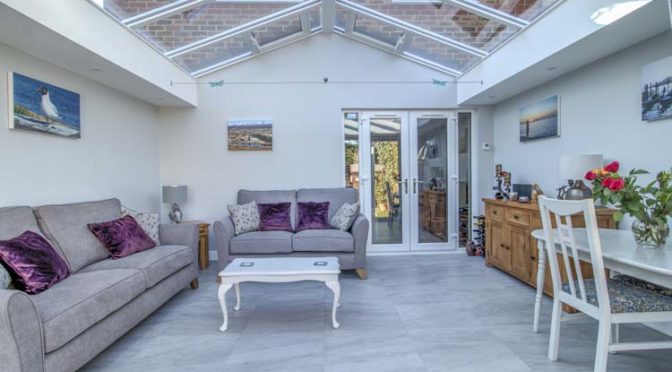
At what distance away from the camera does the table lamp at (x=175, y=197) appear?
14.3 ft

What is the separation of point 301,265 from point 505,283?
220 cm

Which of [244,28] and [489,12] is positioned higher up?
[244,28]

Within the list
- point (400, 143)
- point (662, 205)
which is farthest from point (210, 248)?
point (662, 205)

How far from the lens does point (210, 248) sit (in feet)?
15.9

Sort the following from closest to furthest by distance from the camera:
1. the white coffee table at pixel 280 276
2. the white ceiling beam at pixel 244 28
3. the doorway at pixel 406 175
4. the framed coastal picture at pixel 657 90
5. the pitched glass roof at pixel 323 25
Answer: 1. the framed coastal picture at pixel 657 90
2. the white coffee table at pixel 280 276
3. the pitched glass roof at pixel 323 25
4. the white ceiling beam at pixel 244 28
5. the doorway at pixel 406 175

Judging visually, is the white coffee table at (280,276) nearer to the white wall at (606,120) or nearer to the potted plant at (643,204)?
the potted plant at (643,204)

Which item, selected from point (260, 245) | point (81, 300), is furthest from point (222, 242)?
point (81, 300)

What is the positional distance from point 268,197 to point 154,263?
1.93 metres

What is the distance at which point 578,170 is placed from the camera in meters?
2.91

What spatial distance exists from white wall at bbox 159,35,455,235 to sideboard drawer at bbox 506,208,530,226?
2.05 meters

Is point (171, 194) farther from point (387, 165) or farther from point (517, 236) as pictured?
point (517, 236)

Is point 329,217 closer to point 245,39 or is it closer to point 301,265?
point 301,265

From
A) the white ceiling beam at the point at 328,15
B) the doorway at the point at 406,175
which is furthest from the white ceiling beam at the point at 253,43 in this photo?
the doorway at the point at 406,175

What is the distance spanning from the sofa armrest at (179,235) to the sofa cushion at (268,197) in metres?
1.07
